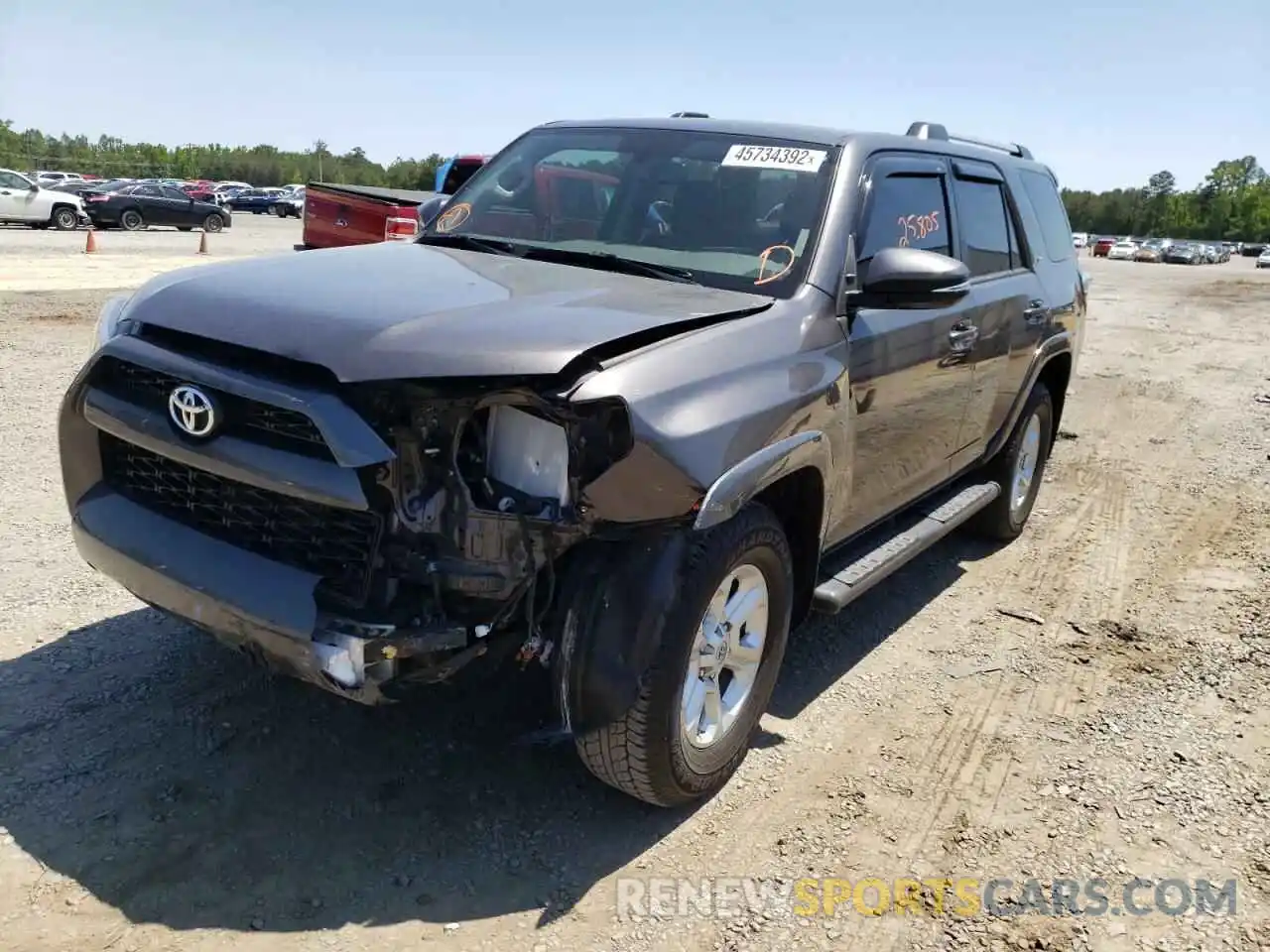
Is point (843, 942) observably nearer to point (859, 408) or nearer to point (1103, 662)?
point (859, 408)

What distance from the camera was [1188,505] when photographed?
23.0ft

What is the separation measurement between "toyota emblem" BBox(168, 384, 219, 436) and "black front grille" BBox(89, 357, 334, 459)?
0.03 meters

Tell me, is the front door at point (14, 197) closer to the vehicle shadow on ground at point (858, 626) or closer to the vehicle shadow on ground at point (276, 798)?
the vehicle shadow on ground at point (276, 798)

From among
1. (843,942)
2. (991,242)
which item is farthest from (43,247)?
(843,942)

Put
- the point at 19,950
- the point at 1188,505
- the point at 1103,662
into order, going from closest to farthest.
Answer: the point at 19,950 < the point at 1103,662 < the point at 1188,505

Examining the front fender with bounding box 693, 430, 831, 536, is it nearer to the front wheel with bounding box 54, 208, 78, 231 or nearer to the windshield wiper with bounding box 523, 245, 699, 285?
the windshield wiper with bounding box 523, 245, 699, 285

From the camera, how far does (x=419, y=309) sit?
279 centimetres

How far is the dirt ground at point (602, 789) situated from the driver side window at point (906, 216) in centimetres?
171

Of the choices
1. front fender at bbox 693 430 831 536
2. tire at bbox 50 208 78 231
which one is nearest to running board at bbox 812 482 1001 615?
front fender at bbox 693 430 831 536

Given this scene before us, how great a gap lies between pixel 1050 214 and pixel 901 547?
294 cm

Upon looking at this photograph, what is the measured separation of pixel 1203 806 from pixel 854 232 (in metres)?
2.26

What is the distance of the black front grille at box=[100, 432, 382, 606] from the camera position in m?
2.61

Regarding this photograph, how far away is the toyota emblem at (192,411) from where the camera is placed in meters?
2.68

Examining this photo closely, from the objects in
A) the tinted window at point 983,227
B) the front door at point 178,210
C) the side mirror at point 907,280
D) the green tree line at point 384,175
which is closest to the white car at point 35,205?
the front door at point 178,210
